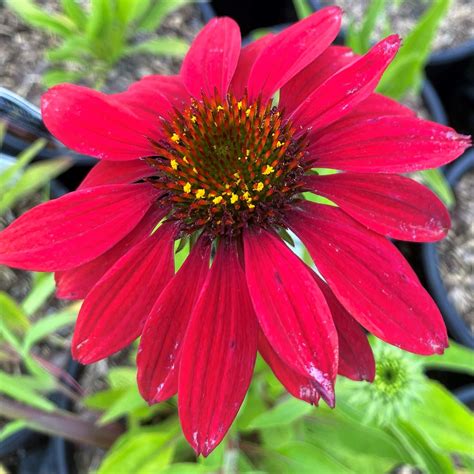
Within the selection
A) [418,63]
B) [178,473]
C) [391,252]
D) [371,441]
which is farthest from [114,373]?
[418,63]

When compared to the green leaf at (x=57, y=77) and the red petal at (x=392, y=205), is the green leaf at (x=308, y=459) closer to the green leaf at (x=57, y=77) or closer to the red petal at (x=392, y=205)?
the red petal at (x=392, y=205)

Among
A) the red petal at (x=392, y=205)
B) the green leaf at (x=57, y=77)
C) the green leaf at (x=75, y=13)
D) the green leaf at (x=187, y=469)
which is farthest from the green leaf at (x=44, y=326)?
the green leaf at (x=75, y=13)

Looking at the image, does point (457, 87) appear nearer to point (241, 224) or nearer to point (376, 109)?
point (376, 109)

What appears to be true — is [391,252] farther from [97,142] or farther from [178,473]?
[178,473]

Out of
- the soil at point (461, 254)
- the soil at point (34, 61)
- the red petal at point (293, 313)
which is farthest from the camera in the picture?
the soil at point (34, 61)

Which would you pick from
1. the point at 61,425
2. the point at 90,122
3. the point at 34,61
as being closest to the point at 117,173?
the point at 90,122

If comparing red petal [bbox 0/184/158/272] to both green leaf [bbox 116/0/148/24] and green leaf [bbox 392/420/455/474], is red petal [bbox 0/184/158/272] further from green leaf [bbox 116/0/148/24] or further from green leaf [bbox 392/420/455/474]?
green leaf [bbox 116/0/148/24]
